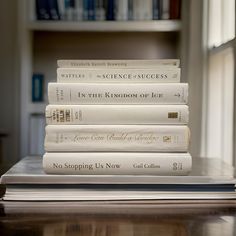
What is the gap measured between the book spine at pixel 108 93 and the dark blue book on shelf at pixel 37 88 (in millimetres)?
1283

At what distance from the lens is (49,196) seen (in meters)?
0.67

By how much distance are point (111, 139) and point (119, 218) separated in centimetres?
12

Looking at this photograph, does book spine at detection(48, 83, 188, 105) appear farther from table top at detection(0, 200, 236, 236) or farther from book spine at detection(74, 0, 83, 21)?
book spine at detection(74, 0, 83, 21)

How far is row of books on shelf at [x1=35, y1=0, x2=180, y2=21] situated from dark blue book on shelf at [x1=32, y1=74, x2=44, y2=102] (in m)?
0.24

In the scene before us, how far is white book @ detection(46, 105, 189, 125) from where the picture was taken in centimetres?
67

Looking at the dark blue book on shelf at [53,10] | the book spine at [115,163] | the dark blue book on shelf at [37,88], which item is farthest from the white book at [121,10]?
the book spine at [115,163]

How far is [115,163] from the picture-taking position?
2.18 ft

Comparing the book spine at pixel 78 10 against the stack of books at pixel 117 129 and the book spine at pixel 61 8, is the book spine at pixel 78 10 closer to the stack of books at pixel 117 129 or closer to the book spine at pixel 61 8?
the book spine at pixel 61 8

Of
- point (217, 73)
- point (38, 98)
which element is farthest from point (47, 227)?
point (38, 98)

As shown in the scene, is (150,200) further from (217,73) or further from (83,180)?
(217,73)

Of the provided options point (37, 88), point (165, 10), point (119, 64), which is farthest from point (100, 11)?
point (119, 64)

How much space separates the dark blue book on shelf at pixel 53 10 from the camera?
1.84 meters

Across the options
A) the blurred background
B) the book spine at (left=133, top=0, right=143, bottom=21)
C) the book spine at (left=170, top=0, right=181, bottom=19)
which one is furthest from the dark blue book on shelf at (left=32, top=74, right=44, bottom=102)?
the book spine at (left=170, top=0, right=181, bottom=19)

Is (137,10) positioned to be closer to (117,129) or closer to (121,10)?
(121,10)
